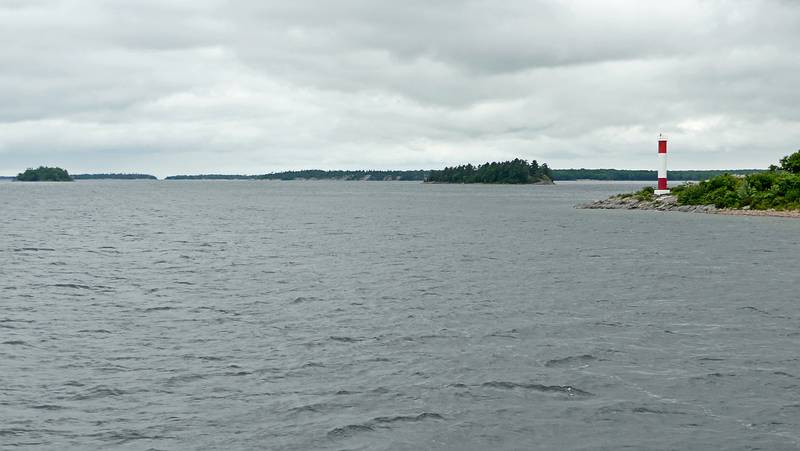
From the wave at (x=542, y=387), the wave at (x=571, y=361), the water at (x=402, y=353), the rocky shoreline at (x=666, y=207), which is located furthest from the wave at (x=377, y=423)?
the rocky shoreline at (x=666, y=207)

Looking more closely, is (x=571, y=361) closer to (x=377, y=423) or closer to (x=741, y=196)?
(x=377, y=423)

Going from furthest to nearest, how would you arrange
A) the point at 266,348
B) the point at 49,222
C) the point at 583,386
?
the point at 49,222 < the point at 266,348 < the point at 583,386

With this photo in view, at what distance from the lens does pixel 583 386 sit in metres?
19.3

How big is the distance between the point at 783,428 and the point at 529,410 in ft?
17.4

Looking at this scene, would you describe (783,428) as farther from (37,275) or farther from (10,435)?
(37,275)

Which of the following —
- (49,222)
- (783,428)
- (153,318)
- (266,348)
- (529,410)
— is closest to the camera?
(783,428)

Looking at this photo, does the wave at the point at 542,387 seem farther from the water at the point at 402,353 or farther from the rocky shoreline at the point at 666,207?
the rocky shoreline at the point at 666,207

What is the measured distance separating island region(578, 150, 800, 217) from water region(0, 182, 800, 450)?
51.7m

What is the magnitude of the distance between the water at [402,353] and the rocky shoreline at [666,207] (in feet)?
163

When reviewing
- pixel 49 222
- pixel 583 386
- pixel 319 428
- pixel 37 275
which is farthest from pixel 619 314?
pixel 49 222

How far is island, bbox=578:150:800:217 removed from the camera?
95.6 m

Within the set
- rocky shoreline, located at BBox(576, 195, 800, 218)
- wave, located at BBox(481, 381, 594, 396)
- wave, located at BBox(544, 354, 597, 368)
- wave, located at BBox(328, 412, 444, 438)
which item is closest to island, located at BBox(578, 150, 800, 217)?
rocky shoreline, located at BBox(576, 195, 800, 218)

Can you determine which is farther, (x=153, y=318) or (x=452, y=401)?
(x=153, y=318)

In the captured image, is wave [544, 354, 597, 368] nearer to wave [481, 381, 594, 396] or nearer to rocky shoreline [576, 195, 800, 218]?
wave [481, 381, 594, 396]
